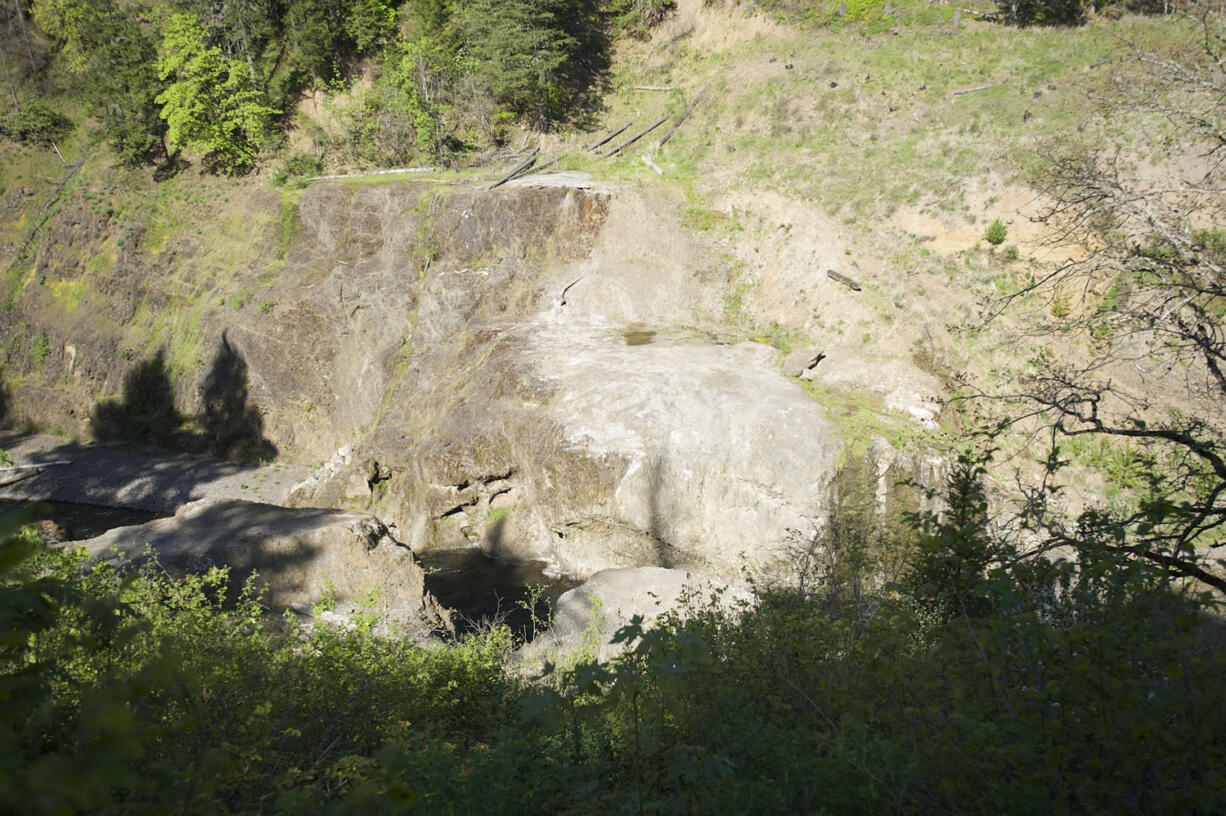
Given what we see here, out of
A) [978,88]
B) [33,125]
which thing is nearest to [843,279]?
[978,88]

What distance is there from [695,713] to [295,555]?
486 inches

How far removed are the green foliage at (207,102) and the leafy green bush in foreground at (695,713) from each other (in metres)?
32.7

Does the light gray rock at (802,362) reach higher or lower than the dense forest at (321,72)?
lower

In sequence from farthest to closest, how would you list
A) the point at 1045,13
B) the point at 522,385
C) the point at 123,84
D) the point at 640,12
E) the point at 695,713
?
the point at 640,12 → the point at 123,84 → the point at 1045,13 → the point at 522,385 → the point at 695,713

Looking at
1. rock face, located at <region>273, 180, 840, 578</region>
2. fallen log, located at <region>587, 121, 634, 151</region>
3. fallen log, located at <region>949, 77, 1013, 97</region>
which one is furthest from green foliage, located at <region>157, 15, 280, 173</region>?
fallen log, located at <region>949, 77, 1013, 97</region>

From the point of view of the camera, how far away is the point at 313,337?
92.3 feet

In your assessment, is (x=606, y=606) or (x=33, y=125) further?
(x=33, y=125)

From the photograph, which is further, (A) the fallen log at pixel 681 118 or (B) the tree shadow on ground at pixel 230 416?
(A) the fallen log at pixel 681 118

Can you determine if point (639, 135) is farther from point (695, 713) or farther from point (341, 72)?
point (695, 713)

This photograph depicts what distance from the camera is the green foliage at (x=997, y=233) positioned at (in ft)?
67.2

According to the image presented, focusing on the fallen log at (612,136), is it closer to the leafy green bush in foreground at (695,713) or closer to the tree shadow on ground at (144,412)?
the tree shadow on ground at (144,412)

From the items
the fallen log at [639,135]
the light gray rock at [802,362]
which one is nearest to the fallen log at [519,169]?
the fallen log at [639,135]

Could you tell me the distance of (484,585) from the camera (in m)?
18.7

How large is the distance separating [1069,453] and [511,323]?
17938 millimetres
